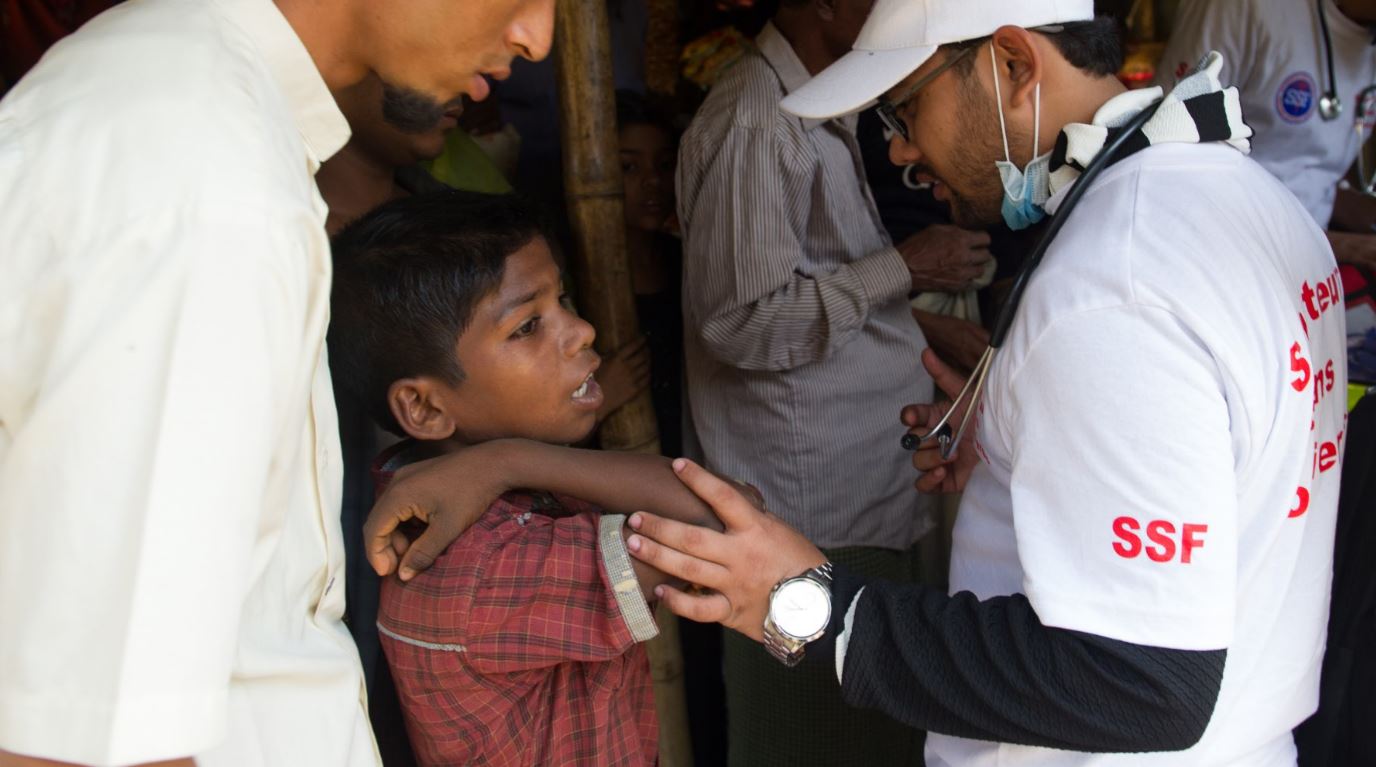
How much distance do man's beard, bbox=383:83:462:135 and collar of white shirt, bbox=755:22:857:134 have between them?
4.54 feet

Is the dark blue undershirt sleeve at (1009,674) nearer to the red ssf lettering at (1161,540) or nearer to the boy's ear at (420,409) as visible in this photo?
the red ssf lettering at (1161,540)

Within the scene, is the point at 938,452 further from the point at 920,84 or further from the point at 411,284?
the point at 411,284

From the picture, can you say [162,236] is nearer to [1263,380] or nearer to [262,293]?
[262,293]

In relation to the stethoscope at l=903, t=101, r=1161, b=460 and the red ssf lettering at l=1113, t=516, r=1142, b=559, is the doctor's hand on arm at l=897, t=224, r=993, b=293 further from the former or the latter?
the red ssf lettering at l=1113, t=516, r=1142, b=559

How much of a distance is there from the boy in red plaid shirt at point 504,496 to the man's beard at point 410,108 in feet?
1.29

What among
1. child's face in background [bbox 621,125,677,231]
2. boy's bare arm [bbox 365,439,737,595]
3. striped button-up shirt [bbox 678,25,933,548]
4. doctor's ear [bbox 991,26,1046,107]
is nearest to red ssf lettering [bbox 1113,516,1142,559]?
boy's bare arm [bbox 365,439,737,595]

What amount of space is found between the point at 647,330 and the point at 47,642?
8.22ft

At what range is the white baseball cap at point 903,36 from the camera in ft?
5.04

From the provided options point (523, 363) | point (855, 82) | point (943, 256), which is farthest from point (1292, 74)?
point (523, 363)

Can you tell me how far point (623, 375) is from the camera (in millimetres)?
2529

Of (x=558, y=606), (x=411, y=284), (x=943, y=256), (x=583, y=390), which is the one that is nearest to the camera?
(x=558, y=606)

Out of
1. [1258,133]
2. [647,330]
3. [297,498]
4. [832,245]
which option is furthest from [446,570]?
[1258,133]

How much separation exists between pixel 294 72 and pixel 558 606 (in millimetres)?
756

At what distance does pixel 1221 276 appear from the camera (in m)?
1.27
